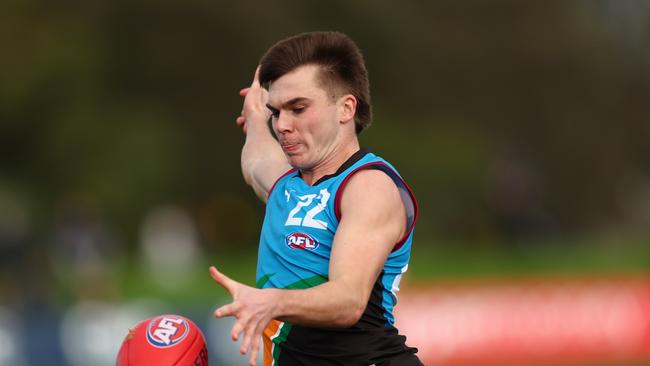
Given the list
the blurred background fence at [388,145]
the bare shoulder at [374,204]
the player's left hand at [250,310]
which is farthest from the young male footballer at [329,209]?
the blurred background fence at [388,145]

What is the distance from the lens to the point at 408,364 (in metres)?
5.56

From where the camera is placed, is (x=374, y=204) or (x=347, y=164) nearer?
(x=374, y=204)

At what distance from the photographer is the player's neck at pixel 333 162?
5609 mm

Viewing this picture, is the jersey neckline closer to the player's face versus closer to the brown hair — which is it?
the player's face

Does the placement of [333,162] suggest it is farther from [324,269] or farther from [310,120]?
[324,269]

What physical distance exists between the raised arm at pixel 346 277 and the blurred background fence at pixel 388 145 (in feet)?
38.2

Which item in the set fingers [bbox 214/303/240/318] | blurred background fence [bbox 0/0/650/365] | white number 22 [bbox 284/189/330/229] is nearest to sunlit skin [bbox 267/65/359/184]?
white number 22 [bbox 284/189/330/229]

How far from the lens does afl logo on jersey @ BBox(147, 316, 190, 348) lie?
5492 millimetres

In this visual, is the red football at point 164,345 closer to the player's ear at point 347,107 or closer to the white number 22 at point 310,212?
the white number 22 at point 310,212

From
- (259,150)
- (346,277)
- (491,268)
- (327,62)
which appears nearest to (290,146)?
(327,62)

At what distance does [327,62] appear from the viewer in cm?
559

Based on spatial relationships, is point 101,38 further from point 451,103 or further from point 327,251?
point 327,251

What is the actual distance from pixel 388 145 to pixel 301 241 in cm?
3400

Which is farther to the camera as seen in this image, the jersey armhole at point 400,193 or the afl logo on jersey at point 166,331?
the afl logo on jersey at point 166,331
